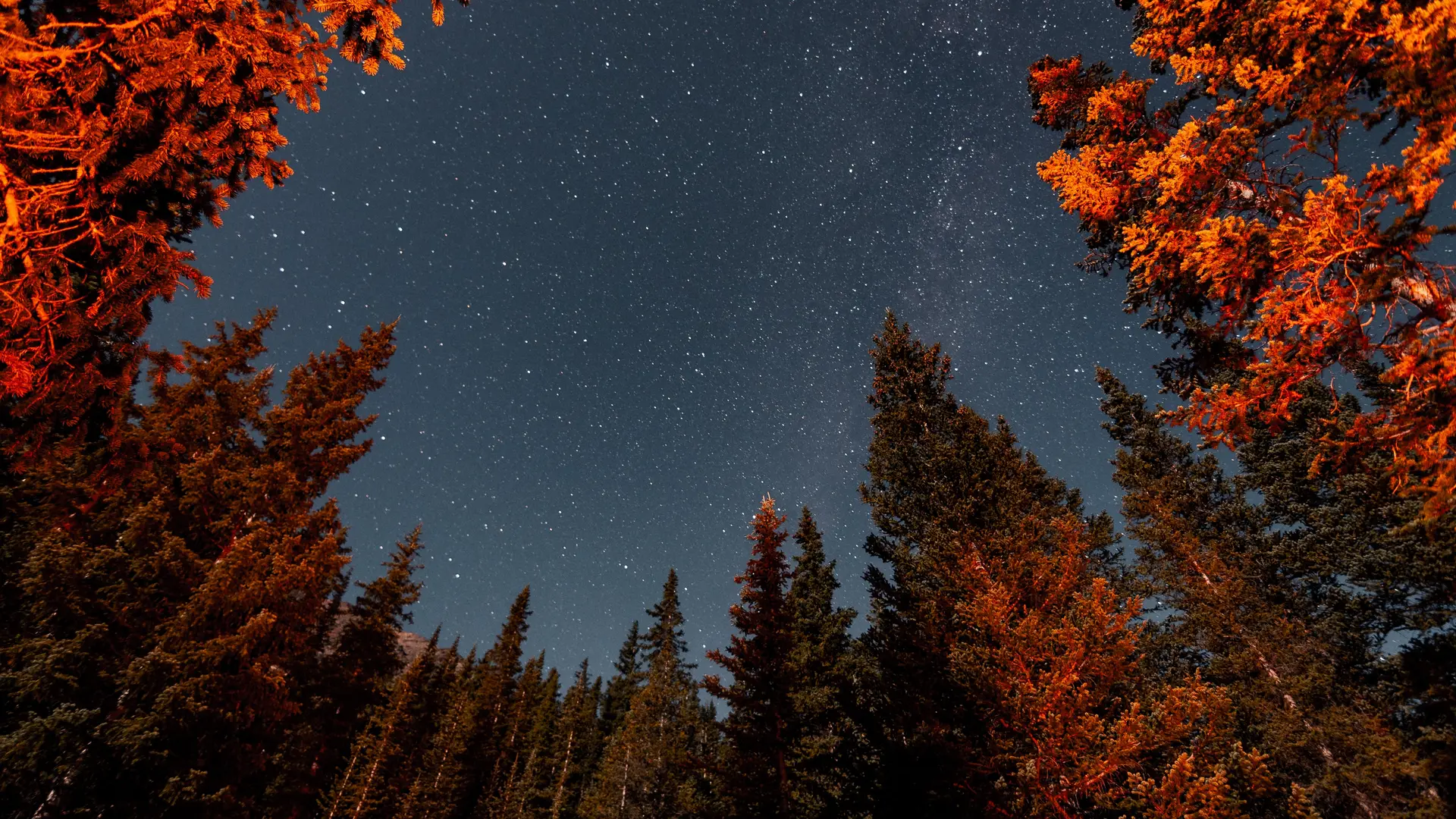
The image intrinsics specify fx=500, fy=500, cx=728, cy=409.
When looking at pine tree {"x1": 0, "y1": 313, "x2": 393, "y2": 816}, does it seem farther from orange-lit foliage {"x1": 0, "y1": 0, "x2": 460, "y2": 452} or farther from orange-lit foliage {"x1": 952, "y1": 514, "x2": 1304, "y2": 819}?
orange-lit foliage {"x1": 952, "y1": 514, "x2": 1304, "y2": 819}

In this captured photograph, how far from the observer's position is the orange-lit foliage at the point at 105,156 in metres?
3.17

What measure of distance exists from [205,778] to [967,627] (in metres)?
17.7

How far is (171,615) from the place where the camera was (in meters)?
11.6

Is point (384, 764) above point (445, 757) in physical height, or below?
below

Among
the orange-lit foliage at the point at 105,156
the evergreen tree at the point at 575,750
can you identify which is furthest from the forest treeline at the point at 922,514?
the evergreen tree at the point at 575,750

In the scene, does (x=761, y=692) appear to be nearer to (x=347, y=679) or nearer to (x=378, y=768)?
(x=347, y=679)

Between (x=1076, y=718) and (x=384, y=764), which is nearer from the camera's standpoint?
(x=1076, y=718)

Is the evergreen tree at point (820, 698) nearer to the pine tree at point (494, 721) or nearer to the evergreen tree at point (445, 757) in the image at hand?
the evergreen tree at point (445, 757)

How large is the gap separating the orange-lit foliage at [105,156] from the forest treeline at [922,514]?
3cm

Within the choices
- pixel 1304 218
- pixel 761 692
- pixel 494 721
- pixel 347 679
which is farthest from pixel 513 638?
pixel 1304 218

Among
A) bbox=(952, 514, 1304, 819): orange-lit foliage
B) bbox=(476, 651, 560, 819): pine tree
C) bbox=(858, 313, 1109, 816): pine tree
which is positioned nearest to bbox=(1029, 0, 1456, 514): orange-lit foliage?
bbox=(952, 514, 1304, 819): orange-lit foliage

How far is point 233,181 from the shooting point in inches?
191

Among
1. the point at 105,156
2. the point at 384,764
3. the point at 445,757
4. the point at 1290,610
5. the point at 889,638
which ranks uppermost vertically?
the point at 1290,610

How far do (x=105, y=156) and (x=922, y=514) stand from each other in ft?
51.9
